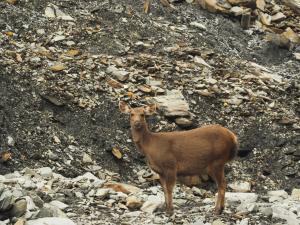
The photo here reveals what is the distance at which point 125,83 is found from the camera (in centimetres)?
1995

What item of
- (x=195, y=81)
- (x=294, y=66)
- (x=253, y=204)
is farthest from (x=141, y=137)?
(x=294, y=66)

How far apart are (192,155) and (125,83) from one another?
7.26 meters

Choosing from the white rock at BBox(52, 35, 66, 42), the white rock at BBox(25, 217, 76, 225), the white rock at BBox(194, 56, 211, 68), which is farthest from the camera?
the white rock at BBox(194, 56, 211, 68)

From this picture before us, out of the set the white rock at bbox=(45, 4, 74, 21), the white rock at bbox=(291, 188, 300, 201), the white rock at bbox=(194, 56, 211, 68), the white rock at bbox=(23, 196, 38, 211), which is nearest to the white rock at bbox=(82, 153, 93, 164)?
the white rock at bbox=(23, 196, 38, 211)

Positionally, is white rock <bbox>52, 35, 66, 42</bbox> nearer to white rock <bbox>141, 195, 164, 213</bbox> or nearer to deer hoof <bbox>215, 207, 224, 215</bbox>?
white rock <bbox>141, 195, 164, 213</bbox>

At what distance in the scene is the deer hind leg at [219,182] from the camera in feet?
41.8

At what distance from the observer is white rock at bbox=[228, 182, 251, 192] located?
17.1 meters

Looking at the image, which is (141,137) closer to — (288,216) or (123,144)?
(288,216)

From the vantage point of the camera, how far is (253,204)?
42.3 ft

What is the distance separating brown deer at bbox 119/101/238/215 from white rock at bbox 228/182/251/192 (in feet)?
13.5

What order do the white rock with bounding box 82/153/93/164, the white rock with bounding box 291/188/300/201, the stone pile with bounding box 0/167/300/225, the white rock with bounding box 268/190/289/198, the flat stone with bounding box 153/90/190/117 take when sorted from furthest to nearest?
the flat stone with bounding box 153/90/190/117, the white rock with bounding box 82/153/93/164, the white rock with bounding box 268/190/289/198, the white rock with bounding box 291/188/300/201, the stone pile with bounding box 0/167/300/225

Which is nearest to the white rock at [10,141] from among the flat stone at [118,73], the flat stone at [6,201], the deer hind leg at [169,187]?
the flat stone at [118,73]

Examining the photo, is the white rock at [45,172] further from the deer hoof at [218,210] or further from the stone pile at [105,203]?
the deer hoof at [218,210]

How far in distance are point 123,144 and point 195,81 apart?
3993 mm
